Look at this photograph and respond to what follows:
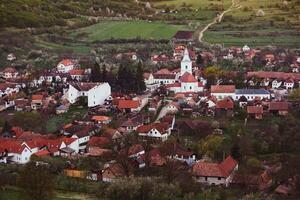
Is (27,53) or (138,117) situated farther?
(27,53)

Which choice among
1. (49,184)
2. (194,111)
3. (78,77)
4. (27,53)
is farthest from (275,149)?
(27,53)

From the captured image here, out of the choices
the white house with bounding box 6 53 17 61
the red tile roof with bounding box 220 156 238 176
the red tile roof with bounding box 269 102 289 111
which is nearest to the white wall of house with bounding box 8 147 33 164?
the red tile roof with bounding box 220 156 238 176

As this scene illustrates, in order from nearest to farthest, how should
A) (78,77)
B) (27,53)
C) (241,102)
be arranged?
(241,102) → (78,77) → (27,53)

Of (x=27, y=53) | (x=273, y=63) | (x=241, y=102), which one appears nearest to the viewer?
(x=241, y=102)

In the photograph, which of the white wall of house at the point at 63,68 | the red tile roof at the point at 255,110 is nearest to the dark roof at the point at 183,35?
the white wall of house at the point at 63,68

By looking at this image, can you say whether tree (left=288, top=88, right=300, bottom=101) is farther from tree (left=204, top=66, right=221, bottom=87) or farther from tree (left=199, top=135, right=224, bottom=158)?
tree (left=199, top=135, right=224, bottom=158)

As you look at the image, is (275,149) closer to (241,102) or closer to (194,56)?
(241,102)
